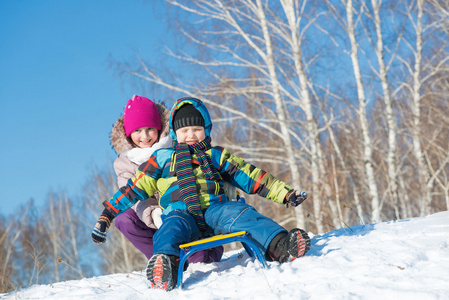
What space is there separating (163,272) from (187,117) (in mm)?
1196

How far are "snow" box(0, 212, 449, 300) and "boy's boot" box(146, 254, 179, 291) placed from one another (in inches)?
1.8

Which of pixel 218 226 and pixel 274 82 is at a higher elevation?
pixel 274 82

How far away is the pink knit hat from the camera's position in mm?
3748

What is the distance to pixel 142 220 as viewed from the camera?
3510 millimetres

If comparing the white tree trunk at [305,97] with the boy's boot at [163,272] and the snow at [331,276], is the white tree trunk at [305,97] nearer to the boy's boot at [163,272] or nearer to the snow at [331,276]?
the snow at [331,276]

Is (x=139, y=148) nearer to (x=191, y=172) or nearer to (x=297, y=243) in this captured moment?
(x=191, y=172)

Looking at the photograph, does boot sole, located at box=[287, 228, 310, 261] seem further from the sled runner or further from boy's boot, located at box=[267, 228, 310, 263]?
the sled runner

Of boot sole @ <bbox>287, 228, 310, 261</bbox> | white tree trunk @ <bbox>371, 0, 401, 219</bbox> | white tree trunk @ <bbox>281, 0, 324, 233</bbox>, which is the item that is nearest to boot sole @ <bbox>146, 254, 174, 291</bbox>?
boot sole @ <bbox>287, 228, 310, 261</bbox>

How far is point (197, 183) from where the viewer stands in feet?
9.54

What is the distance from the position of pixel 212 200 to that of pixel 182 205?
0.20 metres

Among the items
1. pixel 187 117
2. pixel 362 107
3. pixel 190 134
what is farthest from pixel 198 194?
pixel 362 107

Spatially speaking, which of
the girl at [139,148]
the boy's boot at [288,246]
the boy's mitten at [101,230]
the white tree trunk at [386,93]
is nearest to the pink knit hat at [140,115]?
the girl at [139,148]

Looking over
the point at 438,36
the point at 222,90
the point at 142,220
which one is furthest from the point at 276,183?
the point at 438,36

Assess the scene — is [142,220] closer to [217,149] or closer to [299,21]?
[217,149]
